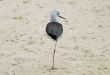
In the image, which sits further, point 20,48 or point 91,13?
point 91,13

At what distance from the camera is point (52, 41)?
856cm

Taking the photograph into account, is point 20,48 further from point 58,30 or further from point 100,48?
point 100,48

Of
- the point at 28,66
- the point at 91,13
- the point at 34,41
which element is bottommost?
the point at 28,66

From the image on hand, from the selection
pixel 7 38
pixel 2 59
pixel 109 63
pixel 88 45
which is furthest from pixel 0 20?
pixel 109 63

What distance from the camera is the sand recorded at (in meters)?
7.54

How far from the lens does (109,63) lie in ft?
25.0

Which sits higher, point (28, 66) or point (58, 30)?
point (58, 30)

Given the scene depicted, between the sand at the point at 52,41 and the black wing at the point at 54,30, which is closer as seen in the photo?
the black wing at the point at 54,30

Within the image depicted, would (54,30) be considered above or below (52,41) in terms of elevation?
above

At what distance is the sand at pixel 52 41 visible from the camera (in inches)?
297

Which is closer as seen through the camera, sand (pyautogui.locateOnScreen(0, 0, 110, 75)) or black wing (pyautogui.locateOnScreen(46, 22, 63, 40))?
black wing (pyautogui.locateOnScreen(46, 22, 63, 40))

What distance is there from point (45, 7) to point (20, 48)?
2.36m

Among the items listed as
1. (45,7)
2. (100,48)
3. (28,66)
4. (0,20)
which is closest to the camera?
(28,66)

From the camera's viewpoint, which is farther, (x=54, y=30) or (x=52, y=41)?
(x=52, y=41)
